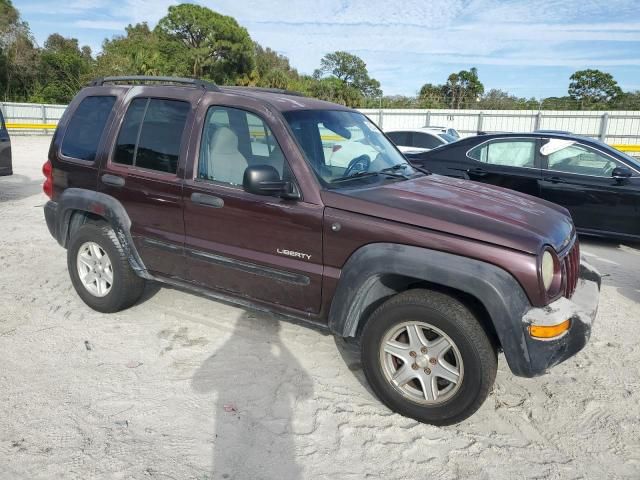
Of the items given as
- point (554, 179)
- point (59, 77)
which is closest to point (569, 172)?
point (554, 179)

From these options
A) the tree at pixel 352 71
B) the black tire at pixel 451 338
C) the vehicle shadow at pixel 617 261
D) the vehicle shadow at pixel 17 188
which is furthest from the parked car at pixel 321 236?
the tree at pixel 352 71

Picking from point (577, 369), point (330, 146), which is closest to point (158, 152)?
point (330, 146)

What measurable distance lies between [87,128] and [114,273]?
1301mm

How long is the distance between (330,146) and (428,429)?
2.00m

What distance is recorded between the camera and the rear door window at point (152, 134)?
388cm

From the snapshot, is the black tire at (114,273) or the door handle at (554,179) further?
the door handle at (554,179)

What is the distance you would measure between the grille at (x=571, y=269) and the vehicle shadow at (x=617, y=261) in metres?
2.39

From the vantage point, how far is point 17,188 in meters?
11.2

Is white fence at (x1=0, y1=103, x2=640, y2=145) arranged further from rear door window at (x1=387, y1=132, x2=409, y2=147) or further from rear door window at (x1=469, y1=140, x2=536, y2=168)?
rear door window at (x1=469, y1=140, x2=536, y2=168)

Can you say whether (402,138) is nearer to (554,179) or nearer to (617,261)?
(554,179)

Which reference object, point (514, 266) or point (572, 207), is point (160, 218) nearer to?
point (514, 266)

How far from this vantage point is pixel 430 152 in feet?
26.4

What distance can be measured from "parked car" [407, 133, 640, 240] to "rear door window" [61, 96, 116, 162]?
504cm

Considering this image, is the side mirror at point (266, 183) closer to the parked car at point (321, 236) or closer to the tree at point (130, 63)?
the parked car at point (321, 236)
